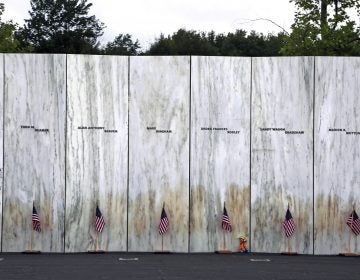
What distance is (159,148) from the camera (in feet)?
55.2

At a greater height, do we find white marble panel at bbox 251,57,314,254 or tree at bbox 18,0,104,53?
tree at bbox 18,0,104,53

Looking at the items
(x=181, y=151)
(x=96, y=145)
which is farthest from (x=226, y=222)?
(x=96, y=145)

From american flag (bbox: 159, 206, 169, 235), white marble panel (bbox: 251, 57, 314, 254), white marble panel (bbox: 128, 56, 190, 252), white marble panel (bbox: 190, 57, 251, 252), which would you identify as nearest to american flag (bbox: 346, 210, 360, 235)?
white marble panel (bbox: 251, 57, 314, 254)

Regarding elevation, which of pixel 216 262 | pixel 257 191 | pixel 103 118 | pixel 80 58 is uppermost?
pixel 80 58

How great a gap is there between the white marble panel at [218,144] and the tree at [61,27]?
72149mm

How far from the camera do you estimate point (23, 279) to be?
13086mm

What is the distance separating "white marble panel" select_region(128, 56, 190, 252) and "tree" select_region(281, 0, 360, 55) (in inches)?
553

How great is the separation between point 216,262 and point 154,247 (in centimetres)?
184

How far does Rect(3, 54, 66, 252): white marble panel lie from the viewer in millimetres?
16641

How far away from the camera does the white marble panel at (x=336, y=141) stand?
16844 mm

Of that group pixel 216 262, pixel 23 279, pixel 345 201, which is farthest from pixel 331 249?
pixel 23 279

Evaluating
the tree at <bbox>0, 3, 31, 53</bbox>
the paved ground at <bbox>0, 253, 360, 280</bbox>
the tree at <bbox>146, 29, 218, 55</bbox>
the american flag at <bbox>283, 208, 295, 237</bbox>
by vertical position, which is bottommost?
the paved ground at <bbox>0, 253, 360, 280</bbox>

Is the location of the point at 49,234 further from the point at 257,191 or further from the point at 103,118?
the point at 257,191

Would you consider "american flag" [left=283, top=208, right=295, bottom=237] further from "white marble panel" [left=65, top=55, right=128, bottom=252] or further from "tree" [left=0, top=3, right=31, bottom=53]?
"tree" [left=0, top=3, right=31, bottom=53]
